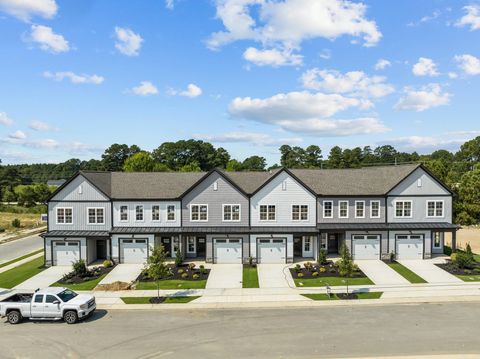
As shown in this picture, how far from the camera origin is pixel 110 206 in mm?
35250

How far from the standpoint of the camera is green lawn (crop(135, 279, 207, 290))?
27.6 metres

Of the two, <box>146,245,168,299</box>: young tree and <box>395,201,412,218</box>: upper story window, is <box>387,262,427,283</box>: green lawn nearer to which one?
<box>395,201,412,218</box>: upper story window

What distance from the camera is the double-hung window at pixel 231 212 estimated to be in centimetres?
3528

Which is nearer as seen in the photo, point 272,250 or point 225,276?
point 225,276

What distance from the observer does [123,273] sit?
103 feet

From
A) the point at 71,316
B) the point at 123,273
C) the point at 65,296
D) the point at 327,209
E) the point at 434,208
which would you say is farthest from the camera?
the point at 434,208

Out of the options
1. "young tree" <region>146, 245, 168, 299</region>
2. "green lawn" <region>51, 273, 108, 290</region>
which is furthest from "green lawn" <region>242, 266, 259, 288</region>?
"green lawn" <region>51, 273, 108, 290</region>

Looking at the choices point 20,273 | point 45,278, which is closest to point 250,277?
point 45,278

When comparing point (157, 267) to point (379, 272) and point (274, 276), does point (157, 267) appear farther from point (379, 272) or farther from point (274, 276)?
point (379, 272)

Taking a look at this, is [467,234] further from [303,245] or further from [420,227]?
[303,245]

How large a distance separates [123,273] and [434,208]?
2891 centimetres

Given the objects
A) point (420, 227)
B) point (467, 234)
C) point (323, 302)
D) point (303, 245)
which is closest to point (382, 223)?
point (420, 227)

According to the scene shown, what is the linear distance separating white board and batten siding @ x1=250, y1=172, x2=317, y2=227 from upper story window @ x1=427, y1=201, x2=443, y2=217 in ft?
36.5

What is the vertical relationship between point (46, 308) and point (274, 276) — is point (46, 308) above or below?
above
